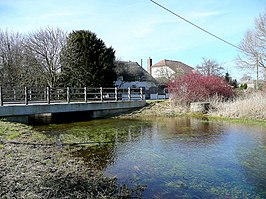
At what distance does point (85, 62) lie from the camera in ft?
70.1

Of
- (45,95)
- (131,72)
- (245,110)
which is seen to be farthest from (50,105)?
(131,72)

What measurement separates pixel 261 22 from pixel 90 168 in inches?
894

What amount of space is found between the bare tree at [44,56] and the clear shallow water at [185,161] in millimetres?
11885

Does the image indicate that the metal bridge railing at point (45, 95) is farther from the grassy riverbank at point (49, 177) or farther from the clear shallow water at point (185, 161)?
the grassy riverbank at point (49, 177)

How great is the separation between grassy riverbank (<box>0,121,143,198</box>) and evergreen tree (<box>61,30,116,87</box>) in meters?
14.6

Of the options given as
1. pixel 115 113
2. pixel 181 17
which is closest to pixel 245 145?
pixel 181 17

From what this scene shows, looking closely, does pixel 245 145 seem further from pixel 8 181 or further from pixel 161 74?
pixel 161 74

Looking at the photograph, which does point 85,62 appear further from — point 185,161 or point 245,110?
point 185,161

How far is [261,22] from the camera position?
A: 890 inches

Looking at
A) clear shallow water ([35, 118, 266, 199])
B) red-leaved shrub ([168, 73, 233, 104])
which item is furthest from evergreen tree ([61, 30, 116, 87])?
clear shallow water ([35, 118, 266, 199])

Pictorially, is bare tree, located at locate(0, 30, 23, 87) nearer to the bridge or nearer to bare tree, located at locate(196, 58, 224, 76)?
the bridge

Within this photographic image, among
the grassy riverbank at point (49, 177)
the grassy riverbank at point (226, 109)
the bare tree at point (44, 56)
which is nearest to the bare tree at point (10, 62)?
the bare tree at point (44, 56)

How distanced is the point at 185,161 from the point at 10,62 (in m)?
18.7

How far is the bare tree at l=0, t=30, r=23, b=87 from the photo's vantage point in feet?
65.3
